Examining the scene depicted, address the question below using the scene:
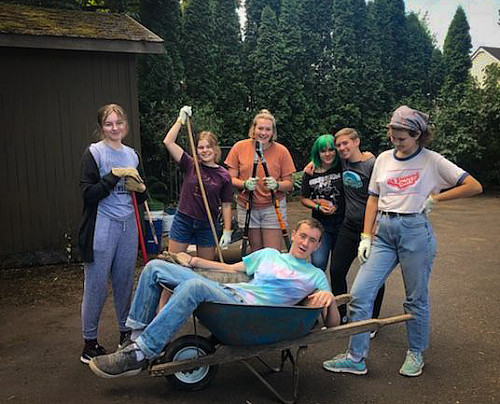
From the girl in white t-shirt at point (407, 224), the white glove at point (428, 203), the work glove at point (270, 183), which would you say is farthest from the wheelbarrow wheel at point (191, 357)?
the white glove at point (428, 203)

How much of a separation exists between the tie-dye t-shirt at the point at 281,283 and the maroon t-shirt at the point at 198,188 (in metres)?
0.76

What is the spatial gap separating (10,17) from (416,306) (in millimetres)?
5053

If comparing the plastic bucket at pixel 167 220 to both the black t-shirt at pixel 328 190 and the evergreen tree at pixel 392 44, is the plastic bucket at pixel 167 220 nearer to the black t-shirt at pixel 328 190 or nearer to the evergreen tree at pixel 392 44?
the black t-shirt at pixel 328 190

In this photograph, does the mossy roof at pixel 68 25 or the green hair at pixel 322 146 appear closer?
the green hair at pixel 322 146

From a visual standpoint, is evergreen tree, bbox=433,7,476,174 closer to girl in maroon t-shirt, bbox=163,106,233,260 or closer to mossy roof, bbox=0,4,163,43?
mossy roof, bbox=0,4,163,43

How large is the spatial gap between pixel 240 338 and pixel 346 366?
0.84m

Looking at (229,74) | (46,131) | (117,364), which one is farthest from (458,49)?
(117,364)

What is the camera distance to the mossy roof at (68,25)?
5.16 meters

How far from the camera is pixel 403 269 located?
2.97 meters

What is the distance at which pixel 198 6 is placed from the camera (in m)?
→ 11.5

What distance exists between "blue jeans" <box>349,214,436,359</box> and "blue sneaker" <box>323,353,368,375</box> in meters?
0.05

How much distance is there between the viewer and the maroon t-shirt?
11.3ft

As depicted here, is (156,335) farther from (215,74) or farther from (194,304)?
(215,74)

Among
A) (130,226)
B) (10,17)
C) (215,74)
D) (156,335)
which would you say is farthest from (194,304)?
(215,74)
